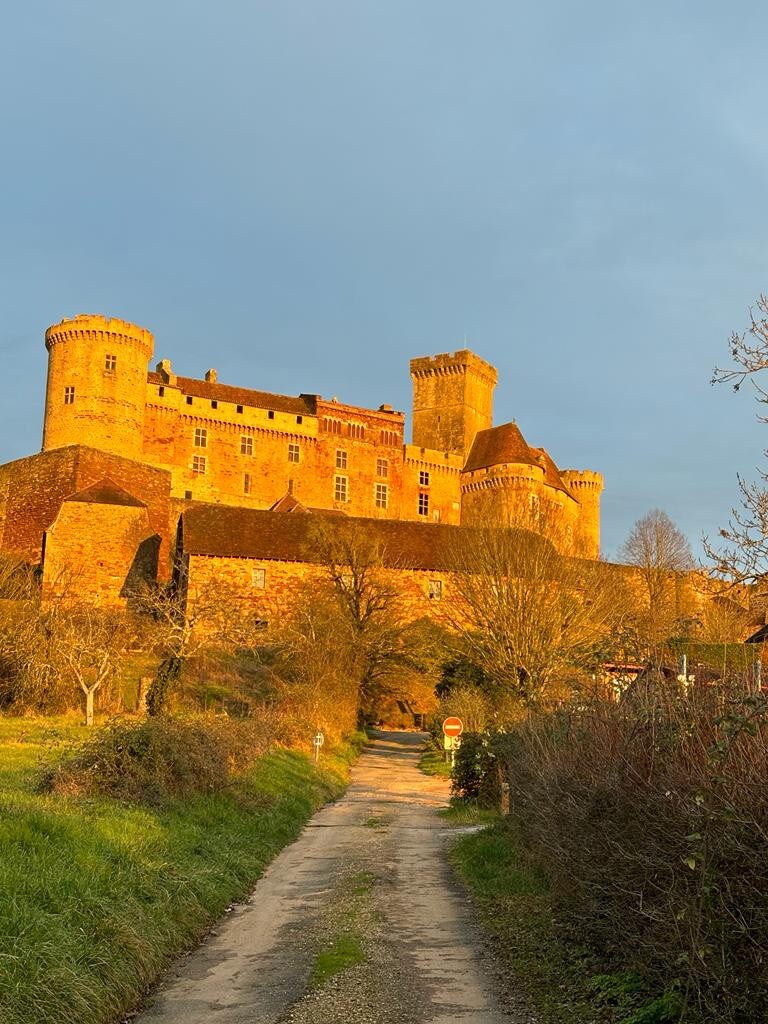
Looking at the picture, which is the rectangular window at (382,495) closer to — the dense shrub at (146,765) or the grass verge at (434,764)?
the grass verge at (434,764)

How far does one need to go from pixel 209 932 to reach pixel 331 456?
64340mm

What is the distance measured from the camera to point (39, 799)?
42.2 ft

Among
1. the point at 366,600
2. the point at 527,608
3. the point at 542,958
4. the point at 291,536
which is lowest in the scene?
the point at 542,958

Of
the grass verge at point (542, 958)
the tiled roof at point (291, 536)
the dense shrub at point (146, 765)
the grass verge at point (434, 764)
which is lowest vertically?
the grass verge at point (434, 764)

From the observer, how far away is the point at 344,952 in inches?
384

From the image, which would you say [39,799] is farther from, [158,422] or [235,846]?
[158,422]

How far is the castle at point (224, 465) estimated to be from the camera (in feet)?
167

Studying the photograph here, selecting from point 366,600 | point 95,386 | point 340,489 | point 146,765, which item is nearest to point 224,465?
point 340,489

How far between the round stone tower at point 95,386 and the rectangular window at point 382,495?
61.4 ft

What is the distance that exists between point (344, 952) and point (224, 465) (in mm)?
62002

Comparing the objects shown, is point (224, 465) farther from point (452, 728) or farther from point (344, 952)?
point (344, 952)

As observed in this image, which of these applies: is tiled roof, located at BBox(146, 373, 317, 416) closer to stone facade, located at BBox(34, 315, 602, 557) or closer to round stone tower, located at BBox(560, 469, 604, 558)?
stone facade, located at BBox(34, 315, 602, 557)

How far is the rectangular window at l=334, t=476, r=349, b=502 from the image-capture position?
74.2 m

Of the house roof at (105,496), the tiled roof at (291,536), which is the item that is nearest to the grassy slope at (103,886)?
the tiled roof at (291,536)
